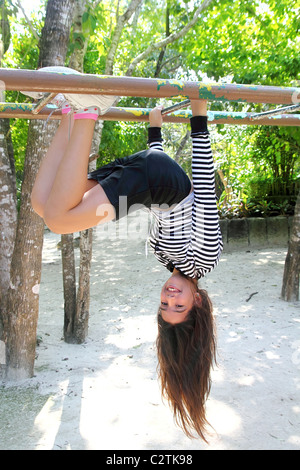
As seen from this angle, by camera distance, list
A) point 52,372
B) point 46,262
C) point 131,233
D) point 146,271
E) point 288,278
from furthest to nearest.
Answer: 1. point 131,233
2. point 46,262
3. point 146,271
4. point 288,278
5. point 52,372

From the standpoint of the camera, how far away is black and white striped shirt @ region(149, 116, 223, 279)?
1.61 metres

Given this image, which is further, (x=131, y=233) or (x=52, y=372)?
(x=131, y=233)

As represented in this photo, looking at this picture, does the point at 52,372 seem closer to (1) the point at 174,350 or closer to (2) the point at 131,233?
(1) the point at 174,350

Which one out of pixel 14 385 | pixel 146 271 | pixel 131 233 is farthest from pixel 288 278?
pixel 131 233

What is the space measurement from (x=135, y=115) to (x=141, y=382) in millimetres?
1894

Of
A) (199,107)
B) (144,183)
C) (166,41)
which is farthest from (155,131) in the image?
(166,41)

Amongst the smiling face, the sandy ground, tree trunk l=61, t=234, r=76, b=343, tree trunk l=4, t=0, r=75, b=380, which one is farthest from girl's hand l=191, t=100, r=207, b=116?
tree trunk l=61, t=234, r=76, b=343

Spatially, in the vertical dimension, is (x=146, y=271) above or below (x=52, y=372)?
above

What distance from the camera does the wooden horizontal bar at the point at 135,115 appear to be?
7.11 feet

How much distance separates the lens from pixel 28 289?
3.04 m

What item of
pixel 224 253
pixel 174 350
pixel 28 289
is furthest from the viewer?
pixel 224 253

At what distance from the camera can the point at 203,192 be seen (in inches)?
63.1

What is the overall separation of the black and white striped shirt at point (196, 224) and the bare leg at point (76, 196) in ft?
0.85
